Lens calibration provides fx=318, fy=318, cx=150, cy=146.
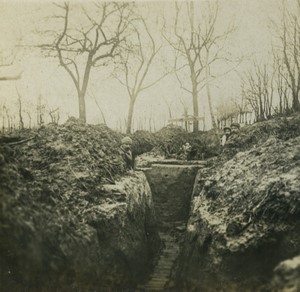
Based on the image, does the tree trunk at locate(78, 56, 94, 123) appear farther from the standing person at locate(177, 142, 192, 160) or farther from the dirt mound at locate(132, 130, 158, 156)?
the standing person at locate(177, 142, 192, 160)

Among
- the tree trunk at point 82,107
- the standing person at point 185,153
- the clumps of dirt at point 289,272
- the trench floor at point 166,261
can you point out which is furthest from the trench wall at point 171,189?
the clumps of dirt at point 289,272

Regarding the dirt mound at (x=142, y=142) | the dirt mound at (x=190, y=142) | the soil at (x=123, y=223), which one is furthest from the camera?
the dirt mound at (x=142, y=142)

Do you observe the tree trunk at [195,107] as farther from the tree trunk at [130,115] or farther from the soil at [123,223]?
the soil at [123,223]

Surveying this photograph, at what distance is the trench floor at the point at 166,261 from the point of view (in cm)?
648

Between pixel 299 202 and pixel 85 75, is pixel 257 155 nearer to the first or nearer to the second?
pixel 299 202

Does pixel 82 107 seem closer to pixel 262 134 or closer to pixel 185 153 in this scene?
pixel 185 153

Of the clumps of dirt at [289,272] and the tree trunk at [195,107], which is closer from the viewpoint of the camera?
the clumps of dirt at [289,272]

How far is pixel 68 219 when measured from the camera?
15.7ft

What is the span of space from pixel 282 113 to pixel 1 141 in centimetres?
1021

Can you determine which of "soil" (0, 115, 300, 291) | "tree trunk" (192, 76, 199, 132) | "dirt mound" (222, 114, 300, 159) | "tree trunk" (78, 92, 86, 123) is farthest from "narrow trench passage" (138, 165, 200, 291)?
"tree trunk" (192, 76, 199, 132)

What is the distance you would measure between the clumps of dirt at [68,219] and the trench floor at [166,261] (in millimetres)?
303

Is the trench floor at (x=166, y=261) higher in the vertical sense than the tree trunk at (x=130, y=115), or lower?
lower

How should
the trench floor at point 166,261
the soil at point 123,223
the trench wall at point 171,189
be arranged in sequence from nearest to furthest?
the soil at point 123,223 < the trench floor at point 166,261 < the trench wall at point 171,189

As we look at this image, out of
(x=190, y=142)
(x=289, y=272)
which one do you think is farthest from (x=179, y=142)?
(x=289, y=272)
